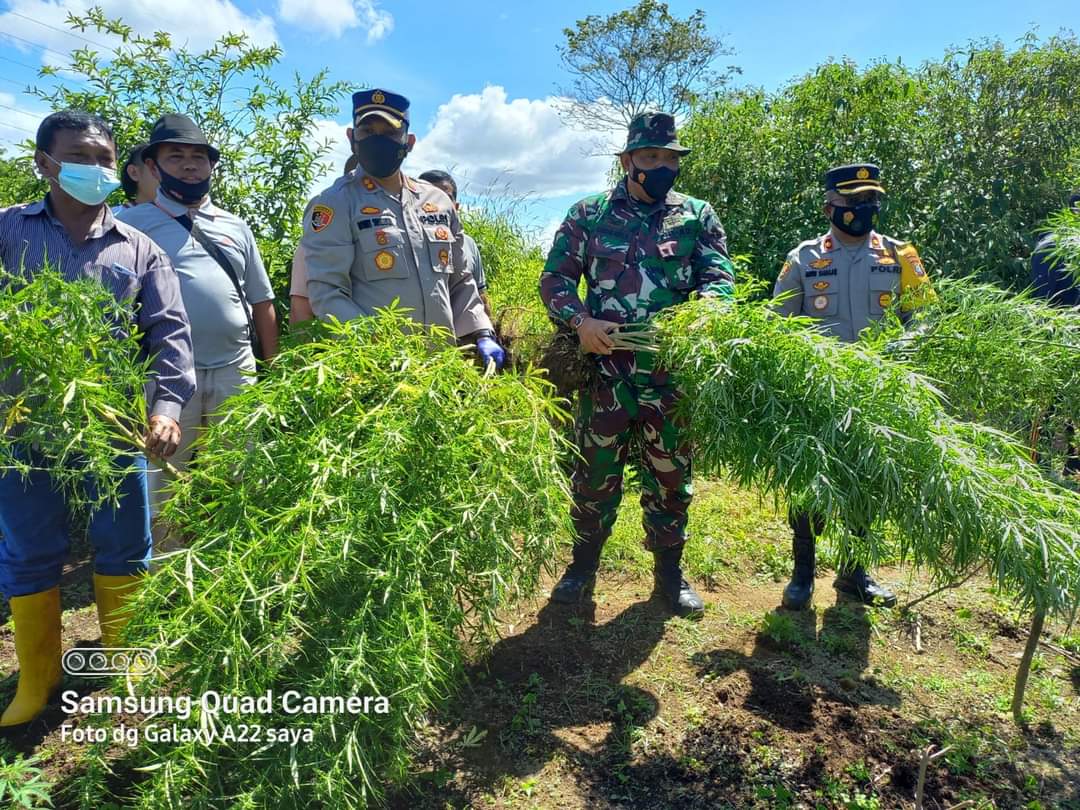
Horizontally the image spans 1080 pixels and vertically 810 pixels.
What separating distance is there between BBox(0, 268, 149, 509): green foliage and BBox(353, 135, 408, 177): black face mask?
4.06ft

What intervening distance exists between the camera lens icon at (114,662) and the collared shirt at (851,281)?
2.90 meters

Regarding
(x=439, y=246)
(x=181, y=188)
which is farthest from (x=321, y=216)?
(x=181, y=188)

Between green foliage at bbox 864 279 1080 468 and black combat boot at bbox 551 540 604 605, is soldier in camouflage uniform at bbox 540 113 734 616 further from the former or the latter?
green foliage at bbox 864 279 1080 468

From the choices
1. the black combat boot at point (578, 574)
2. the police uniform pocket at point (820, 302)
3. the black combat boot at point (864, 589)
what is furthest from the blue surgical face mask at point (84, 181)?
the black combat boot at point (864, 589)

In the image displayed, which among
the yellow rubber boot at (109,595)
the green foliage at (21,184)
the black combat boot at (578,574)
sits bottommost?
the black combat boot at (578,574)

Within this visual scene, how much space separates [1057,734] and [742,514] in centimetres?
225

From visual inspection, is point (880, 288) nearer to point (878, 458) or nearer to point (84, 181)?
point (878, 458)

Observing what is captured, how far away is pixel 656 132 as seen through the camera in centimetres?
308

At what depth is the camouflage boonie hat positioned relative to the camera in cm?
306

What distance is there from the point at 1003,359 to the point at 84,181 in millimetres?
3264

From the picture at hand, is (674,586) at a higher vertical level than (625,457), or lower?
lower

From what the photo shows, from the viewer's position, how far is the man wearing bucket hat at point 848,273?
3.33 metres

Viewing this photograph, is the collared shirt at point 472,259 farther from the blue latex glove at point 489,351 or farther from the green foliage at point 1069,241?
the green foliage at point 1069,241

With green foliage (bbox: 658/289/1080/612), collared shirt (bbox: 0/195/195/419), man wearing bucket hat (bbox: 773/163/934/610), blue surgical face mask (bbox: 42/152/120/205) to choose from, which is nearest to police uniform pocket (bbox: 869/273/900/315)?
man wearing bucket hat (bbox: 773/163/934/610)
